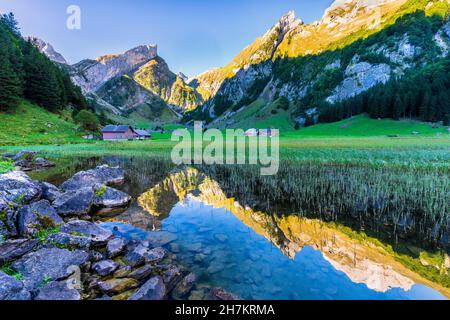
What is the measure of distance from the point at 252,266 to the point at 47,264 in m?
6.83

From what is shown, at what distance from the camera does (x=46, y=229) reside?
9969 mm

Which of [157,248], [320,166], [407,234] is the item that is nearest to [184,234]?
[157,248]

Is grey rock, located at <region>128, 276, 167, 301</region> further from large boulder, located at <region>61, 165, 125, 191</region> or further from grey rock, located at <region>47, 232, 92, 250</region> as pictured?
large boulder, located at <region>61, 165, 125, 191</region>

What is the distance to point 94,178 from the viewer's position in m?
20.7

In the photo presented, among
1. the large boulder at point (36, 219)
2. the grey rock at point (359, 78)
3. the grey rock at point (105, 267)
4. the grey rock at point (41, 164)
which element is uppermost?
the grey rock at point (359, 78)

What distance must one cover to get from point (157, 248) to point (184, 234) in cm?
215

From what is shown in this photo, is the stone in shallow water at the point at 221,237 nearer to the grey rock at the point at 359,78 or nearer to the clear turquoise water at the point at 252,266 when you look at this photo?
the clear turquoise water at the point at 252,266

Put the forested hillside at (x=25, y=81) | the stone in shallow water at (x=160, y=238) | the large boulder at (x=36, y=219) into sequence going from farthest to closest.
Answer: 1. the forested hillside at (x=25, y=81)
2. the stone in shallow water at (x=160, y=238)
3. the large boulder at (x=36, y=219)

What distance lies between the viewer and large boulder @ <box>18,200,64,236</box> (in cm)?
A: 955

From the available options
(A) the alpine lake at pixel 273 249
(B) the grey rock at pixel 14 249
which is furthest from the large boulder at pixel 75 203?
(B) the grey rock at pixel 14 249

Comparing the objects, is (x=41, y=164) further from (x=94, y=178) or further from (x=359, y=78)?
(x=359, y=78)

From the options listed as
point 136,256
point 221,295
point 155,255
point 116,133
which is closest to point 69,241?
point 136,256

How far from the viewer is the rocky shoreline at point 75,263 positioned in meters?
6.59
